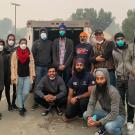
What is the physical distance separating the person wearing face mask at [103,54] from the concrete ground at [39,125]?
1332 millimetres

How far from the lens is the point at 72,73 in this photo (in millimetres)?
9086

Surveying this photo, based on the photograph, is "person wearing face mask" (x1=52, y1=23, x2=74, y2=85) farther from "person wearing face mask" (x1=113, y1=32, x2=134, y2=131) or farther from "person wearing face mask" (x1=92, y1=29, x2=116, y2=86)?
"person wearing face mask" (x1=113, y1=32, x2=134, y2=131)

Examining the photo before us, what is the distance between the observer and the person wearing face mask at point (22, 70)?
29.3ft

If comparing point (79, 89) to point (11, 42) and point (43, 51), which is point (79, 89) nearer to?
point (43, 51)

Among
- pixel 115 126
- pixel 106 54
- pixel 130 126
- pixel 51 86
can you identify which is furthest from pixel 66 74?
pixel 115 126

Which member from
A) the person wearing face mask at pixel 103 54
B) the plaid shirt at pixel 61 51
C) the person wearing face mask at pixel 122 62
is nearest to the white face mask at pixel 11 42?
the plaid shirt at pixel 61 51

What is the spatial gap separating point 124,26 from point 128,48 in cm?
6684

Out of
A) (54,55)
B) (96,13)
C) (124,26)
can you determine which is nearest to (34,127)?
(54,55)

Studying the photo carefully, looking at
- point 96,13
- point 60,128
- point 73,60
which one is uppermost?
point 96,13

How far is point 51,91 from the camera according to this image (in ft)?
29.1

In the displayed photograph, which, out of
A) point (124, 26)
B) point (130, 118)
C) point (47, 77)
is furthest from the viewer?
point (124, 26)

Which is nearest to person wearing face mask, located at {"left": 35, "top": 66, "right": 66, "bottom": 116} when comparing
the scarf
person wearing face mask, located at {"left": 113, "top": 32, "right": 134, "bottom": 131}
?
the scarf

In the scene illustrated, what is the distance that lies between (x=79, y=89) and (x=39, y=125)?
1.21 meters

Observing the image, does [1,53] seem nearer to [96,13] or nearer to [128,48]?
[128,48]
